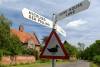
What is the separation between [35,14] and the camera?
21.4 feet

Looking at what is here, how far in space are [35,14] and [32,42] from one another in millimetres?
83578

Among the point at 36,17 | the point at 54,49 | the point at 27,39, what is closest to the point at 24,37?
the point at 27,39

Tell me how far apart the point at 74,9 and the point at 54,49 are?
47.9 inches

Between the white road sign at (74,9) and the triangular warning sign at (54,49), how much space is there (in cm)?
60

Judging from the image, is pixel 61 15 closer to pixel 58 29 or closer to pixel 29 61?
pixel 58 29

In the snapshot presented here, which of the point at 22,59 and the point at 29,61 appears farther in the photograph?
the point at 29,61

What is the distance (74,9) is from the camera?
6.40m

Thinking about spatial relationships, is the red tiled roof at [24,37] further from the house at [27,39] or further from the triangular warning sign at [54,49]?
the triangular warning sign at [54,49]

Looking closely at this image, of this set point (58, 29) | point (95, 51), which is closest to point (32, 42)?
point (95, 51)

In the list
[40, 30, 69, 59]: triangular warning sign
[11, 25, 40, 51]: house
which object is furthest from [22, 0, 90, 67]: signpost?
[11, 25, 40, 51]: house

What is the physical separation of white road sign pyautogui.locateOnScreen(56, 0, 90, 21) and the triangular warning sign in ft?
1.97

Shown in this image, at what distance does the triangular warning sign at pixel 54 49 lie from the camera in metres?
6.98

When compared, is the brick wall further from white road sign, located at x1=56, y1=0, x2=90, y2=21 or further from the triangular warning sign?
white road sign, located at x1=56, y1=0, x2=90, y2=21

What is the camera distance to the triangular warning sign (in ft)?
22.9
